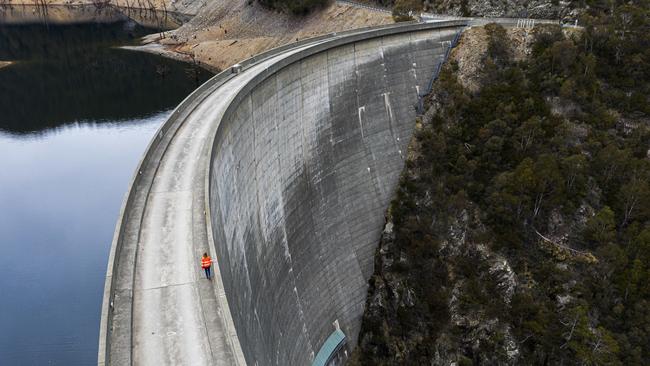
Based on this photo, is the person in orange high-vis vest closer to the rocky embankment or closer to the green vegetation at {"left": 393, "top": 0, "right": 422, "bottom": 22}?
the green vegetation at {"left": 393, "top": 0, "right": 422, "bottom": 22}

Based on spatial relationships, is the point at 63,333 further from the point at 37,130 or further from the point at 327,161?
the point at 37,130

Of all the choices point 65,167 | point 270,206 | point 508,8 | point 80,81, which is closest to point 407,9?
point 508,8

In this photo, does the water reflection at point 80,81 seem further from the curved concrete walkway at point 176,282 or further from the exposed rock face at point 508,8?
the curved concrete walkway at point 176,282

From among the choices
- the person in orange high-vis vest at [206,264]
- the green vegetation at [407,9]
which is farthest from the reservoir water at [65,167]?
the green vegetation at [407,9]

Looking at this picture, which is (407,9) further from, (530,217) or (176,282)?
(176,282)

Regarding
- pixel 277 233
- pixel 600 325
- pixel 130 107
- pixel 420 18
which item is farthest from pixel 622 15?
pixel 130 107

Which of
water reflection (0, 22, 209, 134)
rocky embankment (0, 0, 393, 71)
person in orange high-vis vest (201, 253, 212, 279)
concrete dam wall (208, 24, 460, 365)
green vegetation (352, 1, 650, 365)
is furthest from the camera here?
→ rocky embankment (0, 0, 393, 71)

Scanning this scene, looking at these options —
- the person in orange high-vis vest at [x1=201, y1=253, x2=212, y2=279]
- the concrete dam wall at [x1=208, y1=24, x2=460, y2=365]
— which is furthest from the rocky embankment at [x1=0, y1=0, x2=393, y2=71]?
the person in orange high-vis vest at [x1=201, y1=253, x2=212, y2=279]
